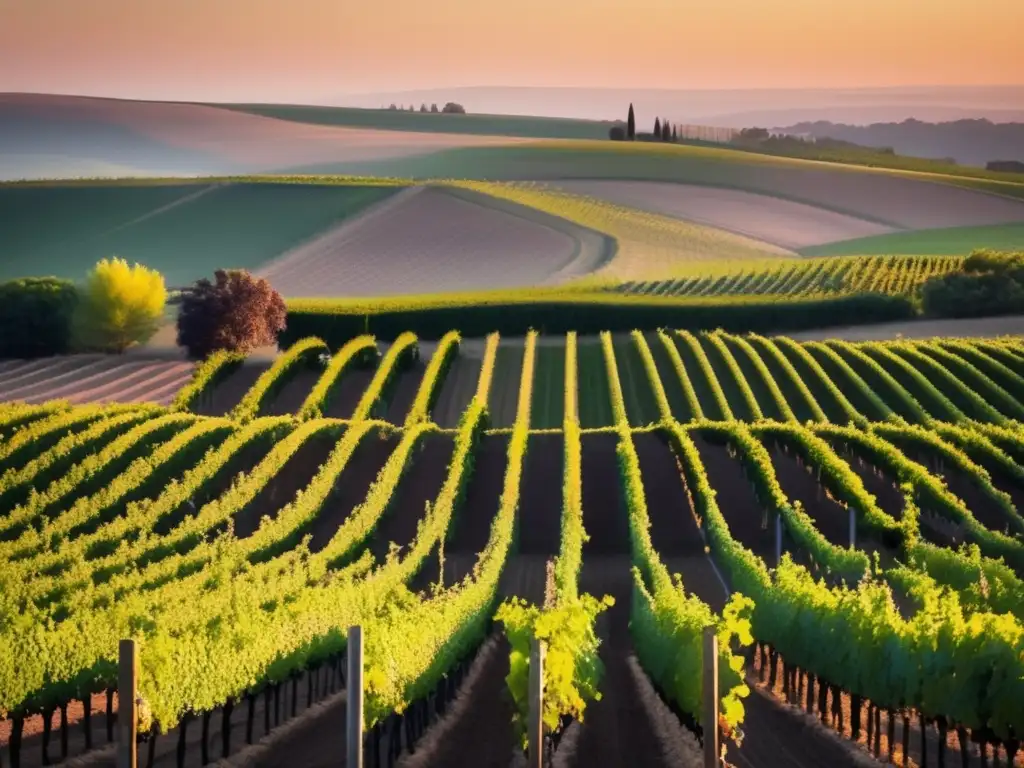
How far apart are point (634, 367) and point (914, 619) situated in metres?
37.3

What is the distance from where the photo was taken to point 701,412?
162 feet

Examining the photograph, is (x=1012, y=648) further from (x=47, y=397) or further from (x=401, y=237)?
(x=401, y=237)

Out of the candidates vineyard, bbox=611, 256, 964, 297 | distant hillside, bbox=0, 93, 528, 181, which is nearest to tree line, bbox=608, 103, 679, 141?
distant hillside, bbox=0, 93, 528, 181

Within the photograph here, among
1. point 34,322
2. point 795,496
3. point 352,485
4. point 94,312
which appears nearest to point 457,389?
point 352,485

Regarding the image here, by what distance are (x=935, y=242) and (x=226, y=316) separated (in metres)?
52.6

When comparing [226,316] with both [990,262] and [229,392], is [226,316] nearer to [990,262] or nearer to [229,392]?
[229,392]

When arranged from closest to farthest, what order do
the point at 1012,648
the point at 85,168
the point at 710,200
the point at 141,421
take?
the point at 1012,648 < the point at 141,421 < the point at 710,200 < the point at 85,168

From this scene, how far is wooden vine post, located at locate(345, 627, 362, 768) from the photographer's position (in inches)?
557

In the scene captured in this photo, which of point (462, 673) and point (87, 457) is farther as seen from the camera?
point (87, 457)

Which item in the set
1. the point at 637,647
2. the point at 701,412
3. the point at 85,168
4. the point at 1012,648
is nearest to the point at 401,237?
the point at 85,168

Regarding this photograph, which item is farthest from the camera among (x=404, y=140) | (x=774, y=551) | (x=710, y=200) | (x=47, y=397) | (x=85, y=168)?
(x=404, y=140)

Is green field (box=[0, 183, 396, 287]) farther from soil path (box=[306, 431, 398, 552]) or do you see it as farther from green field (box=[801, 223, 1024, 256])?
soil path (box=[306, 431, 398, 552])

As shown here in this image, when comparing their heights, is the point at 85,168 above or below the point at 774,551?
above

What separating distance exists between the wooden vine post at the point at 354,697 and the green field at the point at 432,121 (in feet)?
448
